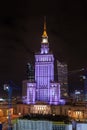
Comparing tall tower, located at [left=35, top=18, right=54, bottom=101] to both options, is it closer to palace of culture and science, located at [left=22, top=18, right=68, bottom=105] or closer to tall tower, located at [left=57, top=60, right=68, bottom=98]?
palace of culture and science, located at [left=22, top=18, right=68, bottom=105]

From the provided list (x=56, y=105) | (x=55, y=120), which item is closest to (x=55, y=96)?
(x=56, y=105)

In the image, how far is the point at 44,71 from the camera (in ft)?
288

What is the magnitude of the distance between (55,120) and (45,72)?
35554 millimetres

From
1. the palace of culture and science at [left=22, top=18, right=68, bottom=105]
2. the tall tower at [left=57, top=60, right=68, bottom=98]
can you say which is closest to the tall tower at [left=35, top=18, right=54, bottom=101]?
the palace of culture and science at [left=22, top=18, right=68, bottom=105]

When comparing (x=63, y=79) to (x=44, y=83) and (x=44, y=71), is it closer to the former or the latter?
(x=44, y=71)

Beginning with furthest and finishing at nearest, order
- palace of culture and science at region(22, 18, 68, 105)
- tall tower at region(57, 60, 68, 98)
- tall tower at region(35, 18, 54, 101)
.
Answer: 1. tall tower at region(57, 60, 68, 98)
2. tall tower at region(35, 18, 54, 101)
3. palace of culture and science at region(22, 18, 68, 105)

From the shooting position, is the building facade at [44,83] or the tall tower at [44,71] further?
the tall tower at [44,71]

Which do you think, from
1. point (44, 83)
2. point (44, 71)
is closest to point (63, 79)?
point (44, 71)

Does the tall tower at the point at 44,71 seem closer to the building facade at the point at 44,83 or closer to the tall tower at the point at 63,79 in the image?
the building facade at the point at 44,83

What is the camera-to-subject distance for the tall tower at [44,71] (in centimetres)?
8681

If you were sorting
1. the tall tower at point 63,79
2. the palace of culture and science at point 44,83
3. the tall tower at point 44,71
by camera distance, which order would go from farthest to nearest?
the tall tower at point 63,79 → the tall tower at point 44,71 → the palace of culture and science at point 44,83

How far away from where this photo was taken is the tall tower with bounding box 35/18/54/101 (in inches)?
3418

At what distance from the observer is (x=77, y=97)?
121000mm

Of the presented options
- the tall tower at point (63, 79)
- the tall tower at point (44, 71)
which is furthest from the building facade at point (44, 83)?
the tall tower at point (63, 79)
